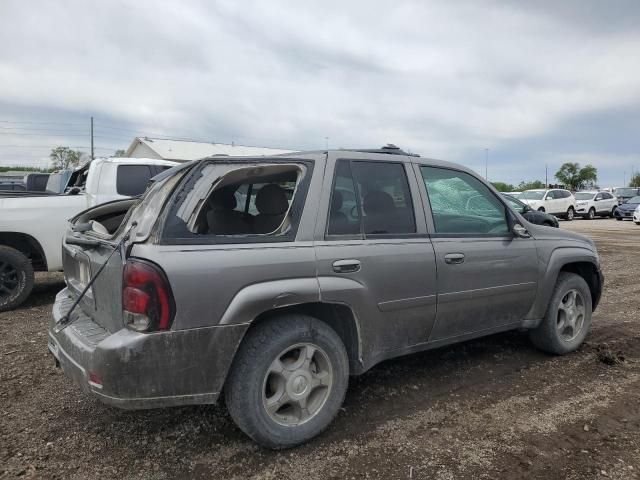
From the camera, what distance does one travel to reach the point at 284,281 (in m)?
2.77

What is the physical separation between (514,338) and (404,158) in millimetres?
2459

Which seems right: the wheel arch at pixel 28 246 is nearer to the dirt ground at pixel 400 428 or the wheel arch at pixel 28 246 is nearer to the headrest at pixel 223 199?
the dirt ground at pixel 400 428

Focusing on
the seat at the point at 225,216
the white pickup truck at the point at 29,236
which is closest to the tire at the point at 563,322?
the seat at the point at 225,216

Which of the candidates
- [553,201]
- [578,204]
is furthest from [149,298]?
[578,204]

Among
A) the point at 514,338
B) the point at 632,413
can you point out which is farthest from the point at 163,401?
the point at 514,338

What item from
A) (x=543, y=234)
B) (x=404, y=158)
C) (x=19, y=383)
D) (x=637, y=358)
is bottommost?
(x=19, y=383)

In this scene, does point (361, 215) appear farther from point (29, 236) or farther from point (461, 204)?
point (29, 236)

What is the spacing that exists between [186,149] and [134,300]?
3934 cm

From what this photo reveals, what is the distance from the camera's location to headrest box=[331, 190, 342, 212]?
312cm

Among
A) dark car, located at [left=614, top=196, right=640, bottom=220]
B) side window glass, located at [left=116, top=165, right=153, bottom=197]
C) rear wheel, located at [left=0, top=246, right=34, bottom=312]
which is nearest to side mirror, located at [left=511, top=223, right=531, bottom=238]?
rear wheel, located at [left=0, top=246, right=34, bottom=312]

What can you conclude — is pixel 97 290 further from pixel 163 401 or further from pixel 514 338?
pixel 514 338

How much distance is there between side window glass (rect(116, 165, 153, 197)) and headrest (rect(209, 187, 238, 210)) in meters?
4.78

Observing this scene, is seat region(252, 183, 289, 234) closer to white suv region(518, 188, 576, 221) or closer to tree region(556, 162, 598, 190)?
white suv region(518, 188, 576, 221)

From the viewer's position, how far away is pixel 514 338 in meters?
4.94
